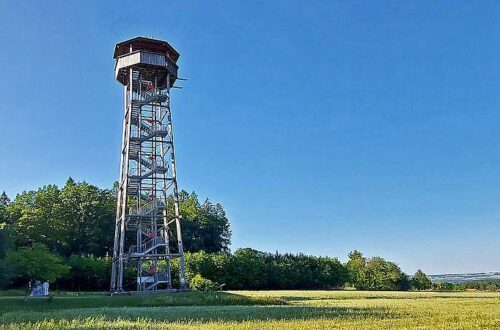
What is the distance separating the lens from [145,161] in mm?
46562

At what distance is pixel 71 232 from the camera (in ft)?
231

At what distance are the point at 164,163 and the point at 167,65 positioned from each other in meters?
10.0

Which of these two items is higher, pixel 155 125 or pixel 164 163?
pixel 155 125

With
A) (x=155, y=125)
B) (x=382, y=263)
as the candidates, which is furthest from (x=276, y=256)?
(x=155, y=125)

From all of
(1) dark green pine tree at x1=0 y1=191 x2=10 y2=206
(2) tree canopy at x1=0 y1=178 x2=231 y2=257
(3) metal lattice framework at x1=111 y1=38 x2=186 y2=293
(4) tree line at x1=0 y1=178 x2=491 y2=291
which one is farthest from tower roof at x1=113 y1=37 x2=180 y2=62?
(1) dark green pine tree at x1=0 y1=191 x2=10 y2=206

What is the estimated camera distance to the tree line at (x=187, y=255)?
5678 centimetres

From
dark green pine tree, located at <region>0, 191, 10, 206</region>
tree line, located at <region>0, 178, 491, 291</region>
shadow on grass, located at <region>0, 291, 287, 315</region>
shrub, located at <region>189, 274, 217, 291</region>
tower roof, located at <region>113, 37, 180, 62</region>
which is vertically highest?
tower roof, located at <region>113, 37, 180, 62</region>

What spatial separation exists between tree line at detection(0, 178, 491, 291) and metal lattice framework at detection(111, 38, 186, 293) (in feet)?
27.3

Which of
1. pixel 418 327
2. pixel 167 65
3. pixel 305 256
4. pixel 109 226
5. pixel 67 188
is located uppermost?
pixel 167 65

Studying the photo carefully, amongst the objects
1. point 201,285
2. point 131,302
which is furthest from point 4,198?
point 131,302

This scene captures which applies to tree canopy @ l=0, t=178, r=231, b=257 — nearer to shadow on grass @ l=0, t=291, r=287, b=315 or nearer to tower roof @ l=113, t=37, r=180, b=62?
tower roof @ l=113, t=37, r=180, b=62

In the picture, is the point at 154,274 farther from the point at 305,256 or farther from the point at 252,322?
the point at 305,256

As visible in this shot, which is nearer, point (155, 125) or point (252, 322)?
point (252, 322)

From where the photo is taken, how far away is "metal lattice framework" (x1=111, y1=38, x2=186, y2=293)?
44656mm
